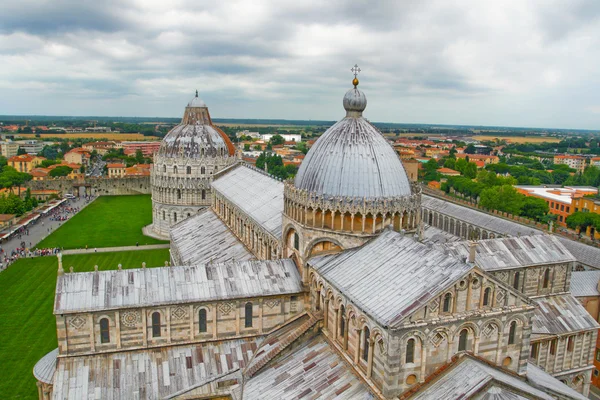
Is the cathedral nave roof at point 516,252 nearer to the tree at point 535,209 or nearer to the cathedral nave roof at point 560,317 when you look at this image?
the cathedral nave roof at point 560,317

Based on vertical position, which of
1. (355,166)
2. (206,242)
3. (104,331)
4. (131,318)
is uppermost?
(355,166)

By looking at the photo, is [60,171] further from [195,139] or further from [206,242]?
[206,242]

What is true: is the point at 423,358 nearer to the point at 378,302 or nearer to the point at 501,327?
the point at 378,302

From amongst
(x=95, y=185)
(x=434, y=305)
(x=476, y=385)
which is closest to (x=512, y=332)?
(x=476, y=385)

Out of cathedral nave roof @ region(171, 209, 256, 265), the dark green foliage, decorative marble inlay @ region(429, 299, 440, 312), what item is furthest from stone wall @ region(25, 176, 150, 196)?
decorative marble inlay @ region(429, 299, 440, 312)

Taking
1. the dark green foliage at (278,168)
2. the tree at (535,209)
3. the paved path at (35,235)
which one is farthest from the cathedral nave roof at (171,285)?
the dark green foliage at (278,168)

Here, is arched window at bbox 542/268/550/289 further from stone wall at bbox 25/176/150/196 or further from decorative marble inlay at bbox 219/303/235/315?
stone wall at bbox 25/176/150/196
